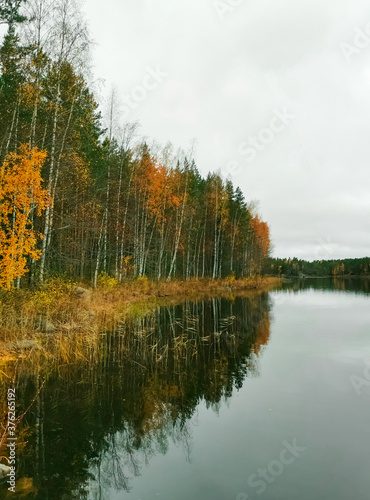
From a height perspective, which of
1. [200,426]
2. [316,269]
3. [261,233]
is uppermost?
[261,233]

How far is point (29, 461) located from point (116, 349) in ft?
20.2

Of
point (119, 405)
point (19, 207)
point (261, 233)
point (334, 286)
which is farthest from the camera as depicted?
point (261, 233)

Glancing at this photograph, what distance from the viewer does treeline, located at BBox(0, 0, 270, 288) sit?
12.3 m

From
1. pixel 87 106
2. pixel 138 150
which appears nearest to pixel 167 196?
pixel 138 150

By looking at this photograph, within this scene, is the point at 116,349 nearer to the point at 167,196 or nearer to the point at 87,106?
the point at 87,106

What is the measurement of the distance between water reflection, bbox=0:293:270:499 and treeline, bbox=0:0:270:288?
4.51 meters

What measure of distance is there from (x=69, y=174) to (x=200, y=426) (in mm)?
15279

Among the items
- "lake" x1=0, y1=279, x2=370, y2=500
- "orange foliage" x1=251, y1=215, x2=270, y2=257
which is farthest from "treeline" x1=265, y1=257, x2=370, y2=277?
"lake" x1=0, y1=279, x2=370, y2=500

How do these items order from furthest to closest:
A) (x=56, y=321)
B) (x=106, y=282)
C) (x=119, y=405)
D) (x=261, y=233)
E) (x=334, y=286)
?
(x=261, y=233)
(x=334, y=286)
(x=106, y=282)
(x=56, y=321)
(x=119, y=405)

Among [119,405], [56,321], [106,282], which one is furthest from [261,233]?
[119,405]

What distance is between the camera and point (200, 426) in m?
6.03

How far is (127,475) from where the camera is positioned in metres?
4.64

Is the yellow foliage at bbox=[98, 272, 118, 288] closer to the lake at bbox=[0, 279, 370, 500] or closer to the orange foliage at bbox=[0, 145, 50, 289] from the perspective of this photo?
the orange foliage at bbox=[0, 145, 50, 289]

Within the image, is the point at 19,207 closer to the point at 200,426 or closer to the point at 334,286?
the point at 200,426
